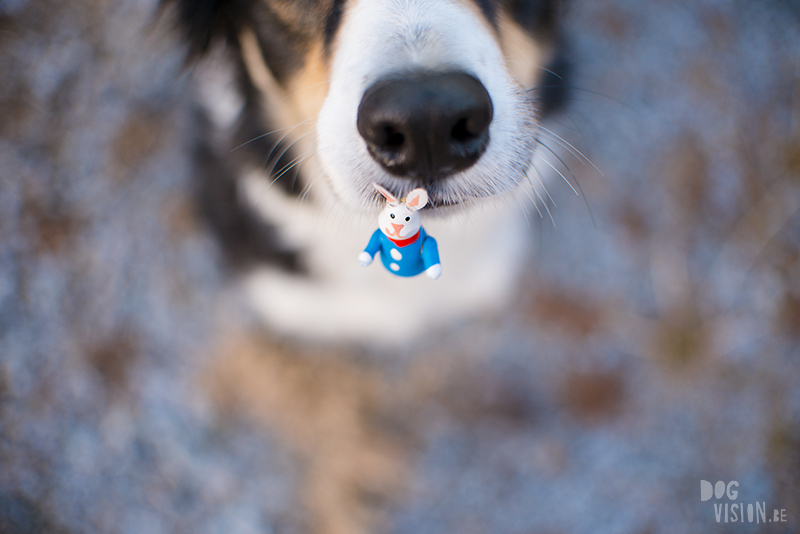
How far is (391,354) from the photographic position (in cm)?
191

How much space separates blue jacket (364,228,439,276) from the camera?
0.88m

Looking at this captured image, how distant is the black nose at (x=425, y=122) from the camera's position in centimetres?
79

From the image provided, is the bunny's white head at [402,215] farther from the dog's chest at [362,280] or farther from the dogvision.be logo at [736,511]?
the dogvision.be logo at [736,511]

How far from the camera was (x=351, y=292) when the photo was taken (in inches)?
69.4

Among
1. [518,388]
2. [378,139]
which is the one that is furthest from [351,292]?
[378,139]

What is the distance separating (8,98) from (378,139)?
2149 mm

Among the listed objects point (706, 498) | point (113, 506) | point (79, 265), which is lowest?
point (706, 498)

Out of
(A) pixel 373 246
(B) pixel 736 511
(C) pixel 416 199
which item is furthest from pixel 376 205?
(B) pixel 736 511

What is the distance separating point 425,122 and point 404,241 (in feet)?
0.68

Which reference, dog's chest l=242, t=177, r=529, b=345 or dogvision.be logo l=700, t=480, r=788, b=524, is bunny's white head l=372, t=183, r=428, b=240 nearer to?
dog's chest l=242, t=177, r=529, b=345

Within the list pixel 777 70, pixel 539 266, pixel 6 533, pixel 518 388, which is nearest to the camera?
pixel 6 533

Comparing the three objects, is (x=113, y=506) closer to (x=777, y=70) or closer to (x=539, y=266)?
(x=539, y=266)

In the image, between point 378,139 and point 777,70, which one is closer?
point 378,139

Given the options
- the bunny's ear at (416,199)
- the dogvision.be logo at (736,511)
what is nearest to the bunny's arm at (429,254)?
the bunny's ear at (416,199)
